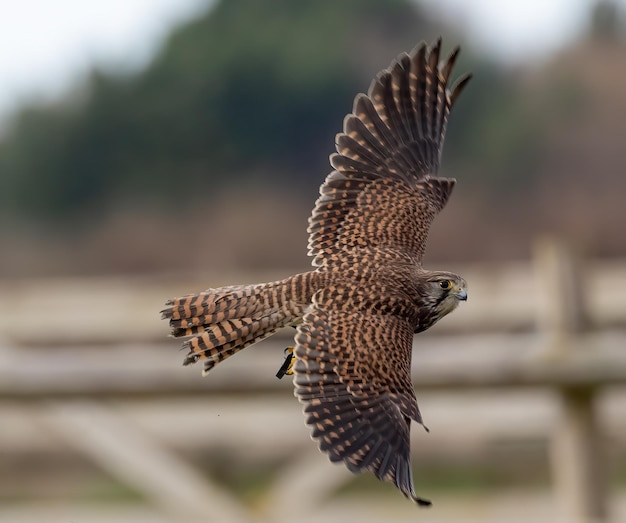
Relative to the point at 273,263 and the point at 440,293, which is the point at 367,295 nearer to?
the point at 440,293

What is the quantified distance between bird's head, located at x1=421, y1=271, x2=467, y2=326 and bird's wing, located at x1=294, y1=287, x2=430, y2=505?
0.25 metres

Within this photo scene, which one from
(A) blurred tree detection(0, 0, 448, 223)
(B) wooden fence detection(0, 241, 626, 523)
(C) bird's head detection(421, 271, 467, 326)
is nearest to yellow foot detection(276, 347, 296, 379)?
(C) bird's head detection(421, 271, 467, 326)

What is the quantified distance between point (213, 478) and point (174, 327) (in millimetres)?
2899

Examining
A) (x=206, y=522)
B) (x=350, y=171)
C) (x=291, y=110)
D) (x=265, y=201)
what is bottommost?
(x=206, y=522)

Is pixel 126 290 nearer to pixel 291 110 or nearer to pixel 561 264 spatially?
pixel 561 264

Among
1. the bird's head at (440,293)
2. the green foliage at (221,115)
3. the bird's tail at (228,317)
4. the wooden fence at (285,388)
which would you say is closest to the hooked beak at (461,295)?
A: the bird's head at (440,293)

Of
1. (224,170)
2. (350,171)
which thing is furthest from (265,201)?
(350,171)

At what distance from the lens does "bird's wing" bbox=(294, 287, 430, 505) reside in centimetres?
350

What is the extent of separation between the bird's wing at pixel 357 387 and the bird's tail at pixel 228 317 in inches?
3.6

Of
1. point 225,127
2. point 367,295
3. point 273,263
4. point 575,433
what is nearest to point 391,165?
point 367,295

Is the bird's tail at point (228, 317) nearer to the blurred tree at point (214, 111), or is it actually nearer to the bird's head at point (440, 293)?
the bird's head at point (440, 293)

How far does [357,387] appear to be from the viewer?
3.64 metres

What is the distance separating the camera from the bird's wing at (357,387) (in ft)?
11.5

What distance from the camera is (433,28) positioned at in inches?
1062
